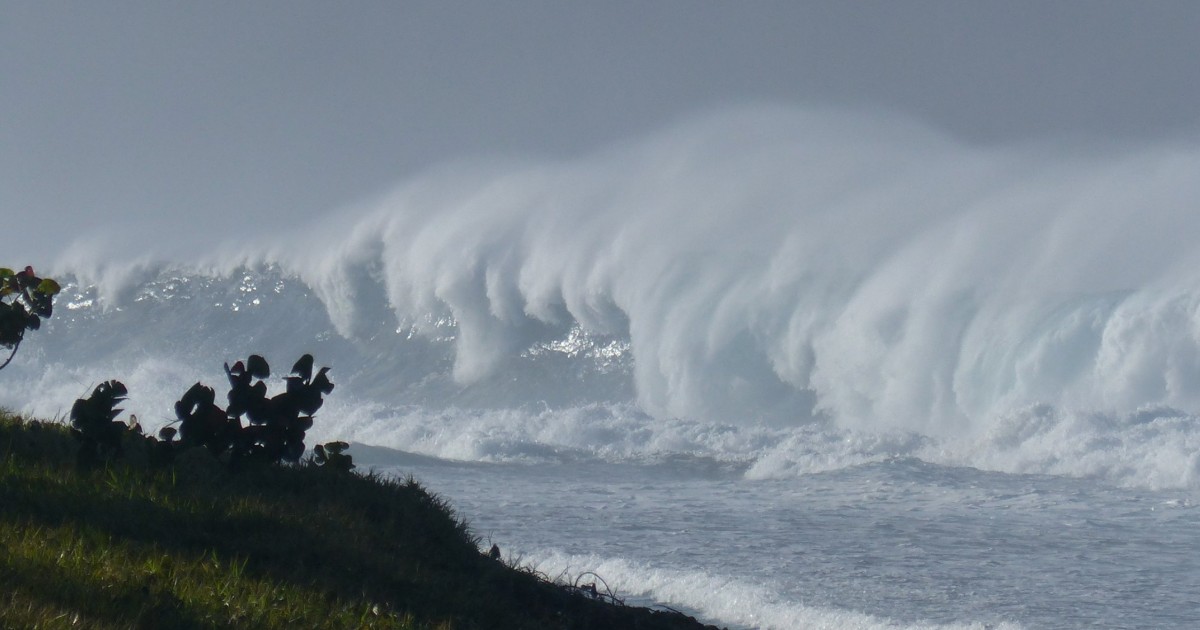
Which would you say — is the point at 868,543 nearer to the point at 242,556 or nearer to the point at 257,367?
the point at 257,367

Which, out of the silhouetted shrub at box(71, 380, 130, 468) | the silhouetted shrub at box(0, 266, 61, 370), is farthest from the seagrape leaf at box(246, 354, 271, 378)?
the silhouetted shrub at box(0, 266, 61, 370)

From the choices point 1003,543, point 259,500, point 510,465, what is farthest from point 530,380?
point 259,500

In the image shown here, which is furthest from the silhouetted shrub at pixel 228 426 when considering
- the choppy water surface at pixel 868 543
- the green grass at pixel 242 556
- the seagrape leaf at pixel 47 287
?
the choppy water surface at pixel 868 543

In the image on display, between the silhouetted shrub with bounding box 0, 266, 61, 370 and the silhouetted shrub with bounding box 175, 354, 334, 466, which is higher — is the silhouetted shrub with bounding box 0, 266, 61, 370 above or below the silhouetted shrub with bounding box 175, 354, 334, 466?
above

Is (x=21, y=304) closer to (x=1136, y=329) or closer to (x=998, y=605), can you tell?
(x=998, y=605)

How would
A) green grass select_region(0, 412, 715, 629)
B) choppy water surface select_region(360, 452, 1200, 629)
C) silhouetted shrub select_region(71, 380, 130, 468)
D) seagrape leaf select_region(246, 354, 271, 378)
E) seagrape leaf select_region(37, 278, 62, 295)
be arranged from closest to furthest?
green grass select_region(0, 412, 715, 629), silhouetted shrub select_region(71, 380, 130, 468), seagrape leaf select_region(246, 354, 271, 378), seagrape leaf select_region(37, 278, 62, 295), choppy water surface select_region(360, 452, 1200, 629)

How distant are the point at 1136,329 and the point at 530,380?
802 inches

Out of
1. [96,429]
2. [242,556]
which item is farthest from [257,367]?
[242,556]

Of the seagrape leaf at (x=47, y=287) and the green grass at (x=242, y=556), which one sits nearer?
the green grass at (x=242, y=556)

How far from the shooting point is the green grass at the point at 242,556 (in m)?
3.26

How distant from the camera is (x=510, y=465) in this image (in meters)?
22.8

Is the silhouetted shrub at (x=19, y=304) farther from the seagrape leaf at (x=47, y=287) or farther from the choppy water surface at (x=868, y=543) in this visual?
the choppy water surface at (x=868, y=543)

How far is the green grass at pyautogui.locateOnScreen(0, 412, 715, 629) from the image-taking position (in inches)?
128

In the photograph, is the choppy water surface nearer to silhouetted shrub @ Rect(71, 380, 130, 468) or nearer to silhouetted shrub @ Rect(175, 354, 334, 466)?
silhouetted shrub @ Rect(175, 354, 334, 466)
